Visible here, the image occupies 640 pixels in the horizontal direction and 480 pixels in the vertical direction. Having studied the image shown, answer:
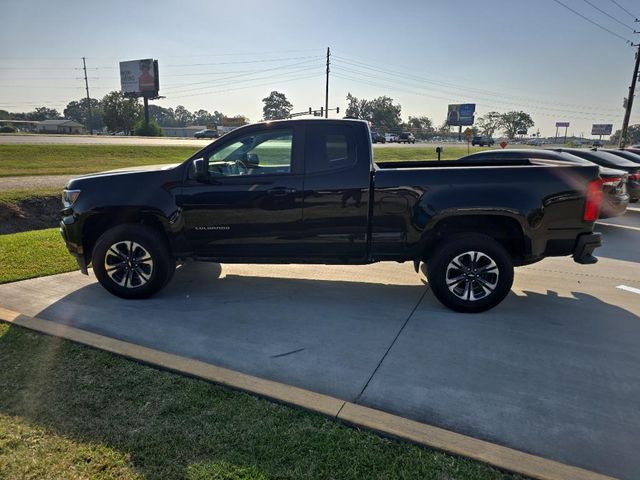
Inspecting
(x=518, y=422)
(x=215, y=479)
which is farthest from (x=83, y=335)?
(x=518, y=422)

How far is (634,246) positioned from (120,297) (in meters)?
8.37

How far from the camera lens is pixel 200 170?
4.61m

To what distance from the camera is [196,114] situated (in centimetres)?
18900

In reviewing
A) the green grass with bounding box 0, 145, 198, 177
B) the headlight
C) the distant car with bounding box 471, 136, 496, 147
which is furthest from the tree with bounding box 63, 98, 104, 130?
the headlight

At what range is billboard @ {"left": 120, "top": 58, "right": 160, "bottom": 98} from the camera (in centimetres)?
7256

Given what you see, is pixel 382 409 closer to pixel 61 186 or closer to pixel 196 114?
pixel 61 186

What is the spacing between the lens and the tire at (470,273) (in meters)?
4.45

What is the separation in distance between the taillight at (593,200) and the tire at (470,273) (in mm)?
866

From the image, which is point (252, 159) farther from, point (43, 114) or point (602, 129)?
point (43, 114)

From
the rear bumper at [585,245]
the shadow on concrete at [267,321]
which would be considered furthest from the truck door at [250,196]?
the rear bumper at [585,245]

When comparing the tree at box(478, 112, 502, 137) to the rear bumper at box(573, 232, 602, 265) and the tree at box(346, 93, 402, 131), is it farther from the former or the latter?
the rear bumper at box(573, 232, 602, 265)

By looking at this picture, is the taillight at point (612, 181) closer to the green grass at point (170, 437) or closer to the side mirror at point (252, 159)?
the side mirror at point (252, 159)

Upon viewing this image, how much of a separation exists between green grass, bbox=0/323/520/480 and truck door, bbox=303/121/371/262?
207 centimetres

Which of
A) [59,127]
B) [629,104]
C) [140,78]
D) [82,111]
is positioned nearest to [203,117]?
[82,111]
